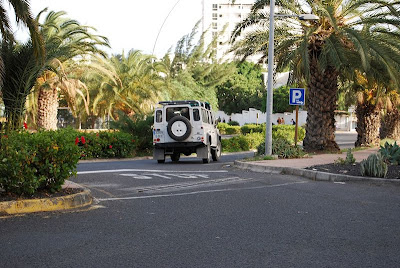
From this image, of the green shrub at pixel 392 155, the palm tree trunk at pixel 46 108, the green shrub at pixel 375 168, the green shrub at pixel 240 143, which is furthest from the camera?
the green shrub at pixel 240 143

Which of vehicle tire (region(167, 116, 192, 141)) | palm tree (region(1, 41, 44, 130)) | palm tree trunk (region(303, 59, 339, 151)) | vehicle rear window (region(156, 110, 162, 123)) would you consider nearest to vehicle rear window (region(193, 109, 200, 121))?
vehicle tire (region(167, 116, 192, 141))

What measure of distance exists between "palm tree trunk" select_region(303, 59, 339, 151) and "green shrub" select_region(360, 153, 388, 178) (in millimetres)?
9882

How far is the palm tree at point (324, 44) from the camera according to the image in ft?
65.7

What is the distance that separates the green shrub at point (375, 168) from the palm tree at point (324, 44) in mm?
6957

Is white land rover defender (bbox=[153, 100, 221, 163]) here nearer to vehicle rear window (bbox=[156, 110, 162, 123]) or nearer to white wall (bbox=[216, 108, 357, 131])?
vehicle rear window (bbox=[156, 110, 162, 123])

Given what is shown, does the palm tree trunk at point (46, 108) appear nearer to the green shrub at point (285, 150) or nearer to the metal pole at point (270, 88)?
the green shrub at point (285, 150)

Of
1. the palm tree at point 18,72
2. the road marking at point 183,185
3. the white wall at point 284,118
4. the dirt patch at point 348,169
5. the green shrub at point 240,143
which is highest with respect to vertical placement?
the white wall at point 284,118

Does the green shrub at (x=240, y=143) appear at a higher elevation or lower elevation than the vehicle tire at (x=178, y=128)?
lower

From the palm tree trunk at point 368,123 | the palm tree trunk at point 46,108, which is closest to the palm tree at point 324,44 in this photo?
the palm tree trunk at point 368,123

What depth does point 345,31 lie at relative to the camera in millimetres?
20328

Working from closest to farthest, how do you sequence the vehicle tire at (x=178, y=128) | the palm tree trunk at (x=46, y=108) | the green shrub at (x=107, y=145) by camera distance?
the vehicle tire at (x=178, y=128), the green shrub at (x=107, y=145), the palm tree trunk at (x=46, y=108)

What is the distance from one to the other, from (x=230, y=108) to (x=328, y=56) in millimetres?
71169

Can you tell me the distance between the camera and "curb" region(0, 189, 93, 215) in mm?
7930

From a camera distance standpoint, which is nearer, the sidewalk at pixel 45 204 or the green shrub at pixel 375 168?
the sidewalk at pixel 45 204
